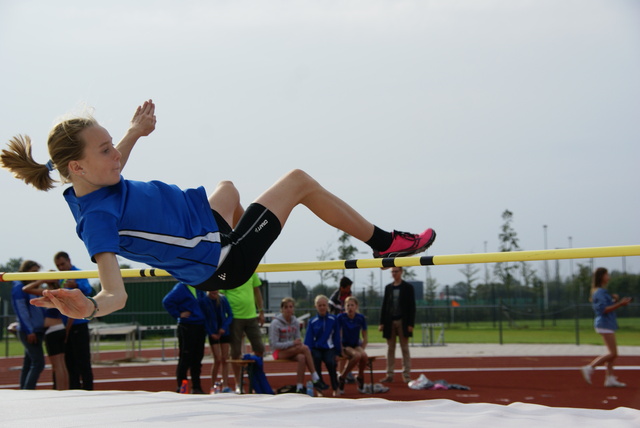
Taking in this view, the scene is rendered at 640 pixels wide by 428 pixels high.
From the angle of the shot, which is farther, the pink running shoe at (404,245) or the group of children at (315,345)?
the group of children at (315,345)

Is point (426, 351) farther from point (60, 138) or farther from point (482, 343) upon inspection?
point (60, 138)

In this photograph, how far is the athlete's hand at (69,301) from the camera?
6.60ft

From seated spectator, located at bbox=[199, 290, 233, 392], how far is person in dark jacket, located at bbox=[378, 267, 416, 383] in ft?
6.98

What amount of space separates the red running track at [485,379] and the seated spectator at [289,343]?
652 mm

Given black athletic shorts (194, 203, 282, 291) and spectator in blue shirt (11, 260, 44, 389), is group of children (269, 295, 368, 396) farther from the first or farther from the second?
black athletic shorts (194, 203, 282, 291)

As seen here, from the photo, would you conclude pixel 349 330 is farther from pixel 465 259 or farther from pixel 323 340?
pixel 465 259

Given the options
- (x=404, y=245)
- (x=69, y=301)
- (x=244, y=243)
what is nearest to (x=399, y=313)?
(x=404, y=245)

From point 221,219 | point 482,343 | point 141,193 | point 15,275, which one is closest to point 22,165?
point 141,193

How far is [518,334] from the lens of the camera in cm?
1822

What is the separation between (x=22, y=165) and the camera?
8.96 ft

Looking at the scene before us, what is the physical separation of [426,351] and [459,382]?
4727mm

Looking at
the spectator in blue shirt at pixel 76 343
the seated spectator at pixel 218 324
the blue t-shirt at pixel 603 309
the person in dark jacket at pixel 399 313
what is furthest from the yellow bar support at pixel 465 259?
the blue t-shirt at pixel 603 309

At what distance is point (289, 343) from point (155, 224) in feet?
16.6

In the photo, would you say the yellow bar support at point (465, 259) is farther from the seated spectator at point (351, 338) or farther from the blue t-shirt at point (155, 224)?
the seated spectator at point (351, 338)
